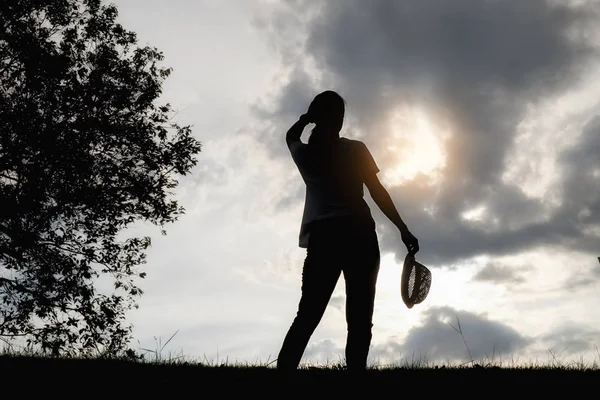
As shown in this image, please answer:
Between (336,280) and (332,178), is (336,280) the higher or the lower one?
the lower one

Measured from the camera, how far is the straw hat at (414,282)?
18.3 ft

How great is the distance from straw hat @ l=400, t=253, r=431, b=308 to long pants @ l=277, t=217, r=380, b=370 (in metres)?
0.69

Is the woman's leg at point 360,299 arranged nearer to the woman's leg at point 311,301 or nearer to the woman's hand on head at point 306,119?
the woman's leg at point 311,301

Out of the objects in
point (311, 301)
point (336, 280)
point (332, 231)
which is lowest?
point (311, 301)

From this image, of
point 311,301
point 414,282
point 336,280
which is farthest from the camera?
point 414,282

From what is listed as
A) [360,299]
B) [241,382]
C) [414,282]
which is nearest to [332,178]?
[360,299]

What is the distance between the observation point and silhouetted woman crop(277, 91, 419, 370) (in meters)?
4.86

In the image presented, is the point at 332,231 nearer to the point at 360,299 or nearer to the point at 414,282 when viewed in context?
the point at 360,299

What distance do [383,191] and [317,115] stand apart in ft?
2.95

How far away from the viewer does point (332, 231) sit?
4.89 meters

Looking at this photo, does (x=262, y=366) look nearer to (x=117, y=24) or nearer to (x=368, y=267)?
(x=368, y=267)

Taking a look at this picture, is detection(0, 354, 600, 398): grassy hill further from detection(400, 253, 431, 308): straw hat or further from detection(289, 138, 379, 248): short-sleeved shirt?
detection(289, 138, 379, 248): short-sleeved shirt

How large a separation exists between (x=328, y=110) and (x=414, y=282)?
1.85 metres

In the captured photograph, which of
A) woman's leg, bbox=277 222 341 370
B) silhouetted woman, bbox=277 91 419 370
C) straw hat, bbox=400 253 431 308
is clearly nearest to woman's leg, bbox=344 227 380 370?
silhouetted woman, bbox=277 91 419 370
